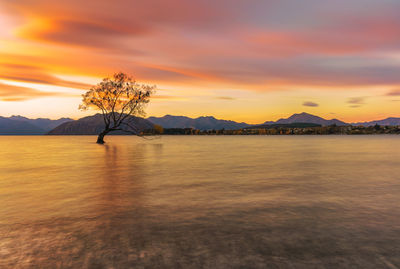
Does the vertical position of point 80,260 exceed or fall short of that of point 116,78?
it falls short

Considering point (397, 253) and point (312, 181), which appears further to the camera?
point (312, 181)

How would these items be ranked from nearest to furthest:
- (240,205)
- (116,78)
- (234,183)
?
(240,205), (234,183), (116,78)

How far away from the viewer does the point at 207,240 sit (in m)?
7.46

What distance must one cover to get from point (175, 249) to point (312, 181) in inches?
539

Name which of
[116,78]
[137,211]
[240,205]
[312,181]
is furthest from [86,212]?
[116,78]

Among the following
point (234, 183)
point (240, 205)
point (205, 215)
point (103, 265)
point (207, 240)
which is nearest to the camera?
point (103, 265)

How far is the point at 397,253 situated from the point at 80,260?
725 cm

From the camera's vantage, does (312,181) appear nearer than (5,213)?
No

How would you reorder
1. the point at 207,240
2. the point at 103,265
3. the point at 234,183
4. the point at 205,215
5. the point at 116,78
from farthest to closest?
the point at 116,78 < the point at 234,183 < the point at 205,215 < the point at 207,240 < the point at 103,265

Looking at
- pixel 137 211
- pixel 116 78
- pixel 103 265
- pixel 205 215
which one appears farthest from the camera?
pixel 116 78

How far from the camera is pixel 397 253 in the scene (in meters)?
6.61


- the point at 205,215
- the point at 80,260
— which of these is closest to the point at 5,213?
the point at 80,260

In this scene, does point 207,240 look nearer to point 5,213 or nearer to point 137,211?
point 137,211

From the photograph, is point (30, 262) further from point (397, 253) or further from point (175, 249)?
point (397, 253)
